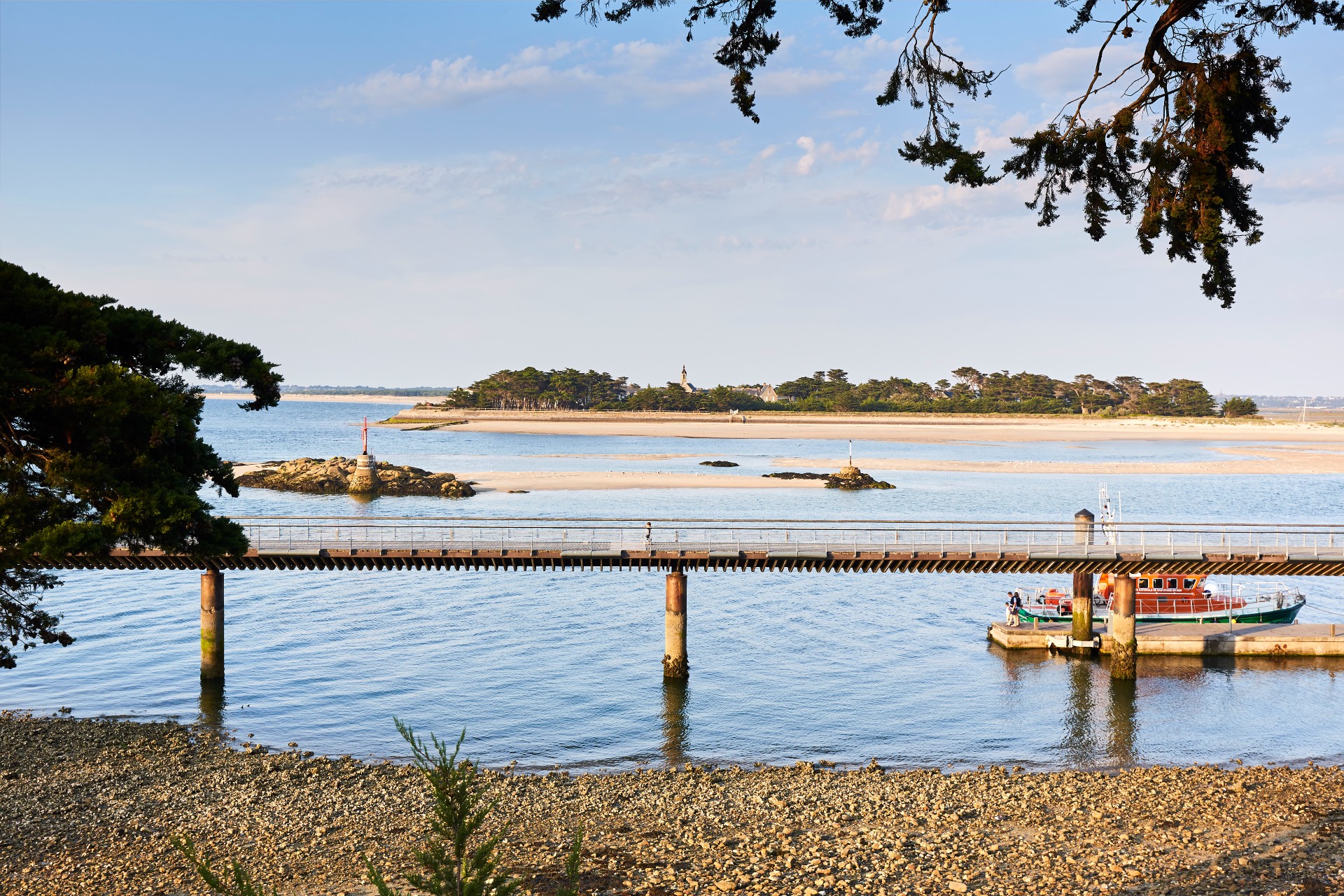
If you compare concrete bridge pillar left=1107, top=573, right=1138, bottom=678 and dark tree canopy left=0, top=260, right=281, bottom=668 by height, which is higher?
dark tree canopy left=0, top=260, right=281, bottom=668

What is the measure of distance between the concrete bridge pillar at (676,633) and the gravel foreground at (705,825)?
774 cm

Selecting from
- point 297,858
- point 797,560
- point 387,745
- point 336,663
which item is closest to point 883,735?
point 797,560

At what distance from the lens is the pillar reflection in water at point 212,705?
28930mm

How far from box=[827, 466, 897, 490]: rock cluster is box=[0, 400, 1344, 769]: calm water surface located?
37564mm

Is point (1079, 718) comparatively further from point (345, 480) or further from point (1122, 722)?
point (345, 480)

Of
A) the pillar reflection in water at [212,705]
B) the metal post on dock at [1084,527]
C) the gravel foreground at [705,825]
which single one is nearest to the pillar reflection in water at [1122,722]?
the gravel foreground at [705,825]

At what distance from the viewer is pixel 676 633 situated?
32.8 m

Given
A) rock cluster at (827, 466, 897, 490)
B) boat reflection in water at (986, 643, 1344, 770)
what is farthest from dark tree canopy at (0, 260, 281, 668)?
rock cluster at (827, 466, 897, 490)

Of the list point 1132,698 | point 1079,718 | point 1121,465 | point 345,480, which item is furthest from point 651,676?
point 1121,465

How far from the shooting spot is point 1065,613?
39906 mm

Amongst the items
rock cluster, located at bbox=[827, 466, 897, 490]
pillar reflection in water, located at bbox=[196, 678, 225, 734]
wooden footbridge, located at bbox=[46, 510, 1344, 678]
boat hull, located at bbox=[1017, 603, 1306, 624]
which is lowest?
pillar reflection in water, located at bbox=[196, 678, 225, 734]

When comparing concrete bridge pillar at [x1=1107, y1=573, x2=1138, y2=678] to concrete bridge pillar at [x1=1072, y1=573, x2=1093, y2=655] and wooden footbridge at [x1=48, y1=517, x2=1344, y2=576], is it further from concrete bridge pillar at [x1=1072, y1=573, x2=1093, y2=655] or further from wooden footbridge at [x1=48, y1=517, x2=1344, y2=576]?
concrete bridge pillar at [x1=1072, y1=573, x2=1093, y2=655]

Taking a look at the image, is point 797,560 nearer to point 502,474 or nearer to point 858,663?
point 858,663

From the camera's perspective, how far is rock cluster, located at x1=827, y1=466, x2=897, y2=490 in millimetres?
91875
